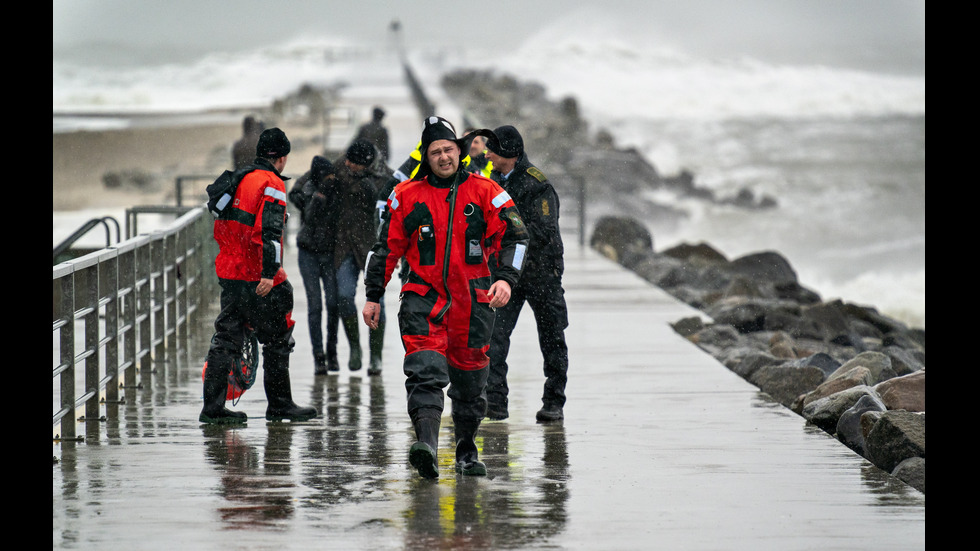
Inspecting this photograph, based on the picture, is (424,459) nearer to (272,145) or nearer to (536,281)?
(536,281)

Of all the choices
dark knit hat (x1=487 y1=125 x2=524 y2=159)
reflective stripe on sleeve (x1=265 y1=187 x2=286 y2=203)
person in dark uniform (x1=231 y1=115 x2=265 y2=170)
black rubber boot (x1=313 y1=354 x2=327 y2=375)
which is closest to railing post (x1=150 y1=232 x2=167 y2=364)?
black rubber boot (x1=313 y1=354 x2=327 y2=375)

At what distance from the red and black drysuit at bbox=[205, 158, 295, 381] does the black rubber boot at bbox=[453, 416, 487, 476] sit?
1664 mm

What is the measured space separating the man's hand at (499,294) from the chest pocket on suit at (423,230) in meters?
0.31

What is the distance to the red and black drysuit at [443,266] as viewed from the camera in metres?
6.90

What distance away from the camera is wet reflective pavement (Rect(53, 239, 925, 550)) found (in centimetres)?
598

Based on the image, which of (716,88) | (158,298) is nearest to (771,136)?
(716,88)

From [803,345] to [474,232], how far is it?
9389 mm

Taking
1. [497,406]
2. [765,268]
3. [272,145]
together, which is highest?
[272,145]

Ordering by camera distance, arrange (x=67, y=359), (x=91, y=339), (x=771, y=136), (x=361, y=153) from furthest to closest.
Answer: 1. (x=771, y=136)
2. (x=361, y=153)
3. (x=91, y=339)
4. (x=67, y=359)

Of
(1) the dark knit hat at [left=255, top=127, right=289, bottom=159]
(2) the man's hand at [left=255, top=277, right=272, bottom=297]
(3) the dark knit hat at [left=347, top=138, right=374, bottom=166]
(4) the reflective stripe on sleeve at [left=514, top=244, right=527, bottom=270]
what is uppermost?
(3) the dark knit hat at [left=347, top=138, right=374, bottom=166]

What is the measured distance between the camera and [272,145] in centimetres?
827

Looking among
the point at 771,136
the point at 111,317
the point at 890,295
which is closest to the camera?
the point at 111,317

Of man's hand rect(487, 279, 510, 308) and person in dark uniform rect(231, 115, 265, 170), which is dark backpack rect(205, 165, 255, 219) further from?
person in dark uniform rect(231, 115, 265, 170)

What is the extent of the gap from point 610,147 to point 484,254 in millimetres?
53640
